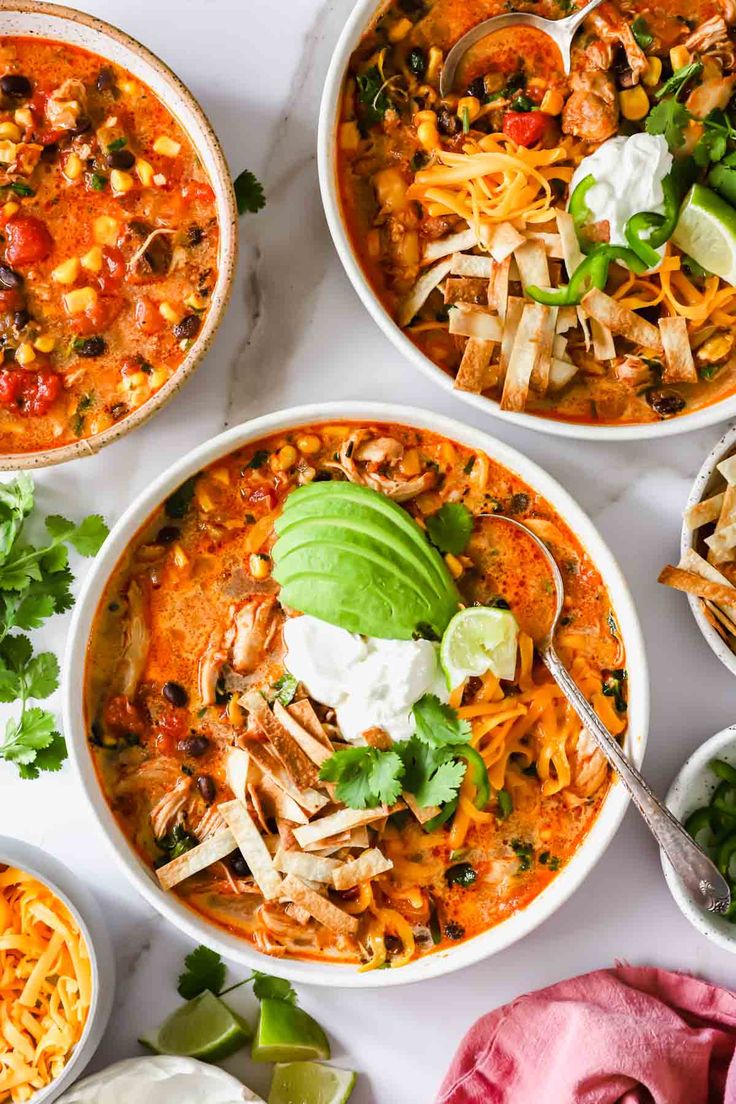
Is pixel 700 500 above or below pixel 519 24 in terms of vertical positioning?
below

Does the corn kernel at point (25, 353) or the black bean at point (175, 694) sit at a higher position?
the corn kernel at point (25, 353)

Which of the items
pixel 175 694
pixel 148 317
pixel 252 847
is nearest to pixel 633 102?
pixel 148 317

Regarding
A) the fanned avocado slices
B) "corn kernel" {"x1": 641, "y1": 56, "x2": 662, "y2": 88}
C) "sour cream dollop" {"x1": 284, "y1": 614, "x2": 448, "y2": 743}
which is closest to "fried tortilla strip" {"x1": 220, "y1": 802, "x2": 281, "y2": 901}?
"sour cream dollop" {"x1": 284, "y1": 614, "x2": 448, "y2": 743}

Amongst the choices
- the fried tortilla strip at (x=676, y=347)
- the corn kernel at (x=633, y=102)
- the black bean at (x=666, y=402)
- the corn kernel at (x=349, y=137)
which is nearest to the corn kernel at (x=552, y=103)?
the corn kernel at (x=633, y=102)

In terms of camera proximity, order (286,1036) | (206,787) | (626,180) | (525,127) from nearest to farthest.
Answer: (626,180), (525,127), (206,787), (286,1036)

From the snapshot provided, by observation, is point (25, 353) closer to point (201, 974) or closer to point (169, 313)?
point (169, 313)

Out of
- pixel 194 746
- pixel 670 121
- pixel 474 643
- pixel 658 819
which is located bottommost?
pixel 194 746

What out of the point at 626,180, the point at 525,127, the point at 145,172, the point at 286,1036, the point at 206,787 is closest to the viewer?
the point at 626,180

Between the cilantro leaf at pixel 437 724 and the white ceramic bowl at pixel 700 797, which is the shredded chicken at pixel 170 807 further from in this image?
the white ceramic bowl at pixel 700 797

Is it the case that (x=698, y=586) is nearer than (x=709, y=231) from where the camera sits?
No
